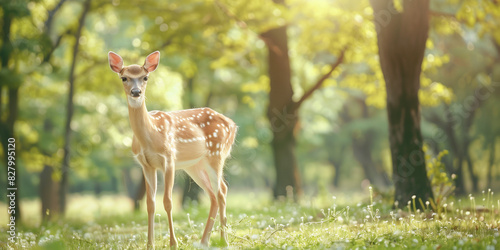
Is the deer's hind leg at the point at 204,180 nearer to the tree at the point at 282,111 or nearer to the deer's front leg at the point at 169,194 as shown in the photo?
the deer's front leg at the point at 169,194

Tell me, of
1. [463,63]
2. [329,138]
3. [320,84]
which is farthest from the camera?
[329,138]

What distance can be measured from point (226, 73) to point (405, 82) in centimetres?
1286

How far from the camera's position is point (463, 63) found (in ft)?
77.7

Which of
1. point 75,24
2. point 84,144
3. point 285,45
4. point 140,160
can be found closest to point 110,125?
point 84,144

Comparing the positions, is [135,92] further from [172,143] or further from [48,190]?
[48,190]

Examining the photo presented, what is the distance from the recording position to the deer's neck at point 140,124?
671 cm

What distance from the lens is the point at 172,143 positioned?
703 centimetres

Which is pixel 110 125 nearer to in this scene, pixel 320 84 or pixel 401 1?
pixel 320 84

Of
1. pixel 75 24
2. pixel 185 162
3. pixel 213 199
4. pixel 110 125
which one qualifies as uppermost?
pixel 75 24

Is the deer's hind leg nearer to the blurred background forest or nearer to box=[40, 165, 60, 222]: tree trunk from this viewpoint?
the blurred background forest

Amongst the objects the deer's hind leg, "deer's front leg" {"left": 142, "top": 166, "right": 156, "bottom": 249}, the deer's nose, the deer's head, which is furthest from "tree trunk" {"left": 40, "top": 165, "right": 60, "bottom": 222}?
the deer's nose

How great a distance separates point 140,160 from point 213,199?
3.76ft

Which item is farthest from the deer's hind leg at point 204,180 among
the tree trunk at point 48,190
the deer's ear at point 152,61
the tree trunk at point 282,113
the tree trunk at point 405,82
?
the tree trunk at point 48,190

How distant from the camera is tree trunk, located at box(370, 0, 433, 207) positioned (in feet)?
33.1
